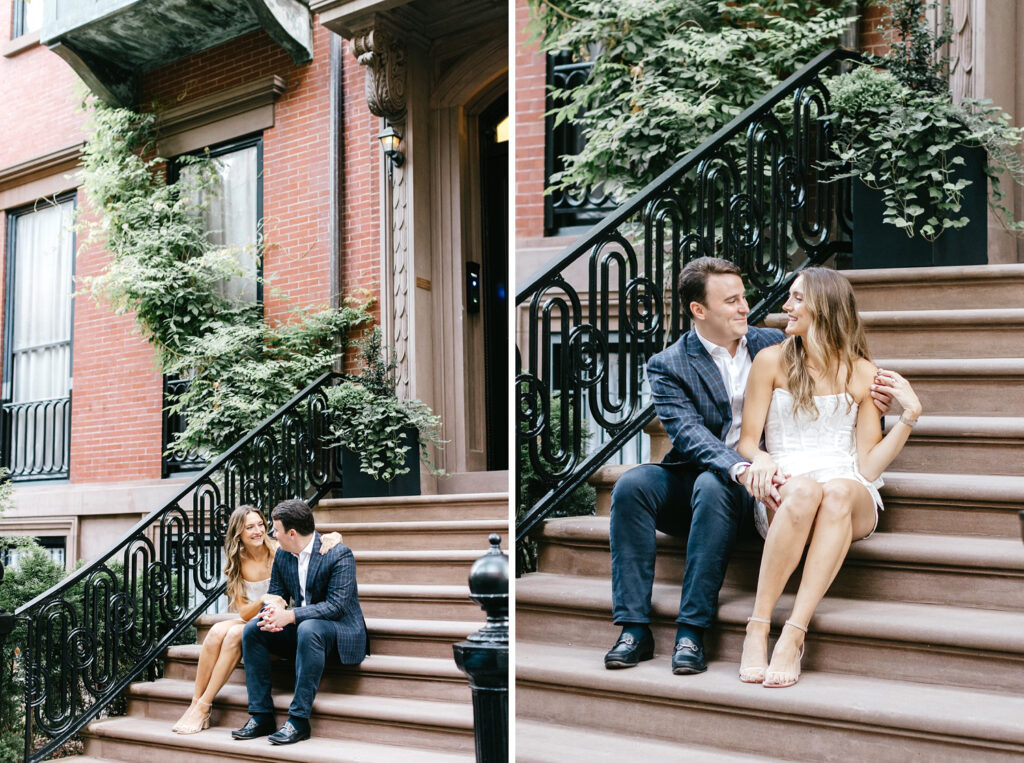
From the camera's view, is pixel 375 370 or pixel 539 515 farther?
pixel 375 370

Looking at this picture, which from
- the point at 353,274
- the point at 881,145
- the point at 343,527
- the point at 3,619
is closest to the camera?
the point at 3,619

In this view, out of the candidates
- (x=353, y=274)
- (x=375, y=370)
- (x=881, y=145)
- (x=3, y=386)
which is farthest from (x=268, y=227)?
(x=881, y=145)

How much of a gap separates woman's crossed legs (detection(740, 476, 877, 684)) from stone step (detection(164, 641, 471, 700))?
1624mm

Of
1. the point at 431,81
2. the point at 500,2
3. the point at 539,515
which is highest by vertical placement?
the point at 500,2

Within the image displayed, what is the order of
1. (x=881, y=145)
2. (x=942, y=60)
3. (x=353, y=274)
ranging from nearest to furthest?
(x=881, y=145)
(x=942, y=60)
(x=353, y=274)

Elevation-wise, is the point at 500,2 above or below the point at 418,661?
above

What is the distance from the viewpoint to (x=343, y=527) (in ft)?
17.2

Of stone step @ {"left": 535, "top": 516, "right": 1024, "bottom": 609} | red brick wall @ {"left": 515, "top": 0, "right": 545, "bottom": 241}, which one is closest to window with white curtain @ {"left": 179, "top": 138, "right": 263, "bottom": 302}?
red brick wall @ {"left": 515, "top": 0, "right": 545, "bottom": 241}

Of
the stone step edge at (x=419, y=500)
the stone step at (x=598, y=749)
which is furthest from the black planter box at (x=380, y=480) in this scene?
the stone step at (x=598, y=749)

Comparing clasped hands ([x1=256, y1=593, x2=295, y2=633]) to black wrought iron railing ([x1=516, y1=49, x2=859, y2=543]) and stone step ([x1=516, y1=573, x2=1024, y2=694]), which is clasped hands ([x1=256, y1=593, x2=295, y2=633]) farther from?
stone step ([x1=516, y1=573, x2=1024, y2=694])

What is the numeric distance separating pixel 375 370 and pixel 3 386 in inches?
91.8

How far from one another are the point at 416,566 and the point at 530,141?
3.22 metres

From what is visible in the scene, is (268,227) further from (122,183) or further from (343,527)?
(343,527)

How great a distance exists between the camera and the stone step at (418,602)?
437cm
